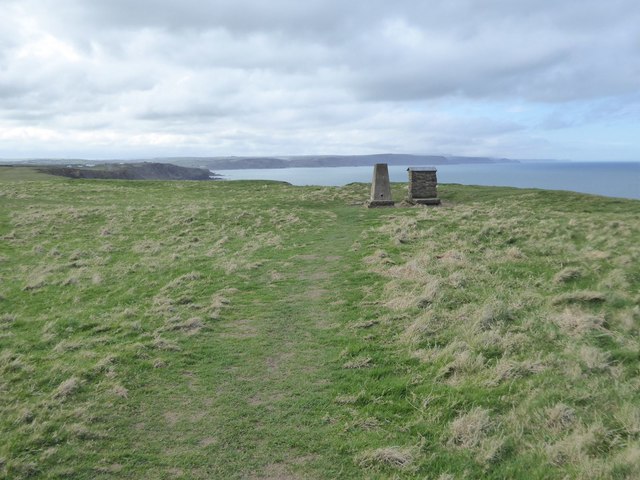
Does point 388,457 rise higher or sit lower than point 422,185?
lower

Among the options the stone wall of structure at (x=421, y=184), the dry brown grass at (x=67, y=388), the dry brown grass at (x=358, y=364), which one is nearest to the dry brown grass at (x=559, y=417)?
the dry brown grass at (x=358, y=364)

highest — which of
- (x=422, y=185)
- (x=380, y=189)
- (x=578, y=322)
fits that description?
(x=422, y=185)

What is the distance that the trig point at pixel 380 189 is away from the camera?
101 ft

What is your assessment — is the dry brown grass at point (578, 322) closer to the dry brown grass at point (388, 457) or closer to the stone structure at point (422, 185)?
the dry brown grass at point (388, 457)

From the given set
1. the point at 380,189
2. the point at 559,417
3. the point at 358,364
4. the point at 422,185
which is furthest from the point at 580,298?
the point at 422,185

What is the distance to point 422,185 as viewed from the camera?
105 ft

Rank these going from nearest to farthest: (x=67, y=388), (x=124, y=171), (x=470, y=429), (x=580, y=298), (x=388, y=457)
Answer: (x=388, y=457), (x=470, y=429), (x=67, y=388), (x=580, y=298), (x=124, y=171)

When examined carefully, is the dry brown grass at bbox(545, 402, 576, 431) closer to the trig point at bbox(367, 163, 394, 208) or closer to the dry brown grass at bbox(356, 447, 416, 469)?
the dry brown grass at bbox(356, 447, 416, 469)

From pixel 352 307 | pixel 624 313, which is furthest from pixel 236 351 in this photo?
pixel 624 313

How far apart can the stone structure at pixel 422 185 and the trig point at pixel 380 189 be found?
1727 millimetres

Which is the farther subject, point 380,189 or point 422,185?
point 422,185

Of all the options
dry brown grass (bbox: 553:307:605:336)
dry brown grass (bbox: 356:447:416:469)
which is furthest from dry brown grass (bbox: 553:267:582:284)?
dry brown grass (bbox: 356:447:416:469)

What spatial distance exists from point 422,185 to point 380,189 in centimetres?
309

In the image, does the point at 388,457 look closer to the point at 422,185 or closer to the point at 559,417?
the point at 559,417
